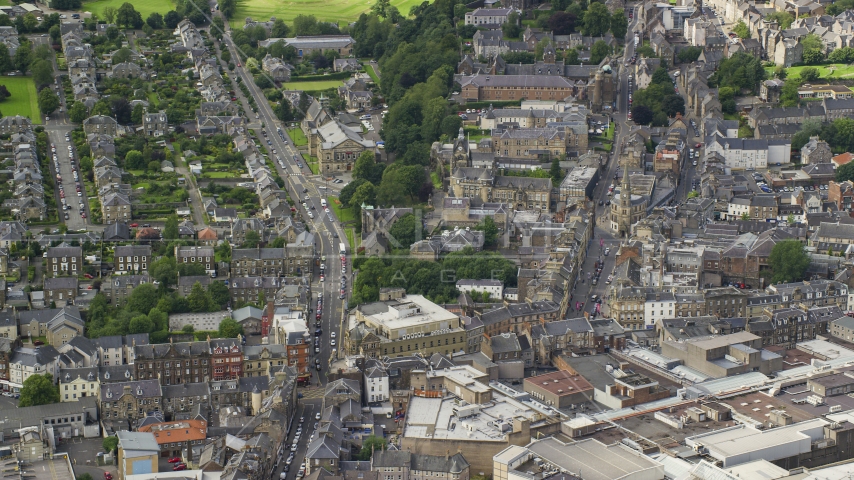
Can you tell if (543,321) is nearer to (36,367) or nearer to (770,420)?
(770,420)

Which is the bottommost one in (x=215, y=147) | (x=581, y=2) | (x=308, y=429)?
(x=308, y=429)

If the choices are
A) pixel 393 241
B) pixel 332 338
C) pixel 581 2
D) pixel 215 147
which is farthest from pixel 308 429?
pixel 581 2

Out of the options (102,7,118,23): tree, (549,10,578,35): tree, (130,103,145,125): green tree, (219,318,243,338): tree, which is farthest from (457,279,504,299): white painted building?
(102,7,118,23): tree

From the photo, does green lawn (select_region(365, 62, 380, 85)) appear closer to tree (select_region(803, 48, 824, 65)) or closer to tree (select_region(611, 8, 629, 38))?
tree (select_region(611, 8, 629, 38))

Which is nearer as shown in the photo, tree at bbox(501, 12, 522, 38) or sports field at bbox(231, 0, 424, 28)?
tree at bbox(501, 12, 522, 38)

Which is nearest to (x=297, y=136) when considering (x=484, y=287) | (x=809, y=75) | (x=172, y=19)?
(x=172, y=19)

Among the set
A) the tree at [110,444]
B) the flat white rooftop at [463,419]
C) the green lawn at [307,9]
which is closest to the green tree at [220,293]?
the tree at [110,444]
